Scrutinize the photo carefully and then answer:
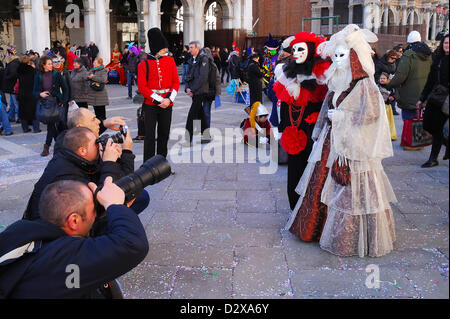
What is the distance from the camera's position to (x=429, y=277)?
3314 millimetres

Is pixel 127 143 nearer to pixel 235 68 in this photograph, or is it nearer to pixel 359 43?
pixel 359 43

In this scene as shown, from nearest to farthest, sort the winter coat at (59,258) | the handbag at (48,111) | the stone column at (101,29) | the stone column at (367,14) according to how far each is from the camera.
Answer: the winter coat at (59,258) < the handbag at (48,111) < the stone column at (101,29) < the stone column at (367,14)

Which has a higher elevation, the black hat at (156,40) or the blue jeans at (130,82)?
the black hat at (156,40)

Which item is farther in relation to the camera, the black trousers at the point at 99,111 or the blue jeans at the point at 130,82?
the blue jeans at the point at 130,82

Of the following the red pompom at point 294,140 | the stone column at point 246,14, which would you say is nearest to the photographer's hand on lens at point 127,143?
the red pompom at point 294,140

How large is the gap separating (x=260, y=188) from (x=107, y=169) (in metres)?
3.17

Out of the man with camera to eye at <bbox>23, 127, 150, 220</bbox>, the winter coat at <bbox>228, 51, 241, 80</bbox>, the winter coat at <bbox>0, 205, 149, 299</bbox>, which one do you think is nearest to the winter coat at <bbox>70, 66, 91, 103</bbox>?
the man with camera to eye at <bbox>23, 127, 150, 220</bbox>

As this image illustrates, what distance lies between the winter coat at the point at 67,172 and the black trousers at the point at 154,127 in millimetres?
3035

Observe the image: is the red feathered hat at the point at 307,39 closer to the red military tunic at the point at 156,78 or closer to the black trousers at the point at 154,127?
the red military tunic at the point at 156,78

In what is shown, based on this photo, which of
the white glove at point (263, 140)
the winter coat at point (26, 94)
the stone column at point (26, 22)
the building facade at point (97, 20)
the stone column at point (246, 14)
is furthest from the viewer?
the stone column at point (246, 14)

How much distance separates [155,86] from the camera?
20.0 ft

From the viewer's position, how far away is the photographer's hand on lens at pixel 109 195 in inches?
79.8
